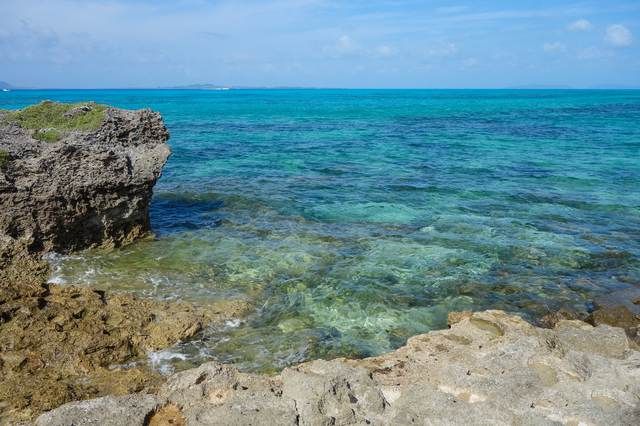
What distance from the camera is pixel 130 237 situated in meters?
16.7

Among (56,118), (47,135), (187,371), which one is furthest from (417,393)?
(56,118)

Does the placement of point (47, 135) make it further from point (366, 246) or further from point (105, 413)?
point (105, 413)

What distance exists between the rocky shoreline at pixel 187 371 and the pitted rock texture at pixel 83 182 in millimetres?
44

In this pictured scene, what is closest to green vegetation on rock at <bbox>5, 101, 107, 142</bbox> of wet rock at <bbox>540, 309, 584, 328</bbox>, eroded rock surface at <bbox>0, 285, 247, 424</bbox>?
eroded rock surface at <bbox>0, 285, 247, 424</bbox>

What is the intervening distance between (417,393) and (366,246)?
943cm

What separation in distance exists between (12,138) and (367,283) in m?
11.9

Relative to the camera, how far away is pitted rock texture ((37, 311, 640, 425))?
689cm

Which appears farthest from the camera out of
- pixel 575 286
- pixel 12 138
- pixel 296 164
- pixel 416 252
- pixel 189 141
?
pixel 189 141

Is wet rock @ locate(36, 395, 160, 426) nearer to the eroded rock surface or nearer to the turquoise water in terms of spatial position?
the eroded rock surface

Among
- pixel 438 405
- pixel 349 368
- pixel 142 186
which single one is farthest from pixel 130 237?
pixel 438 405

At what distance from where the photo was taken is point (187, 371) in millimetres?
7945

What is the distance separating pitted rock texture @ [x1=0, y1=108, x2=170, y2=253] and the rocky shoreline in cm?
4

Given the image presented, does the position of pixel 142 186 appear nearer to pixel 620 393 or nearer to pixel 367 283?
pixel 367 283

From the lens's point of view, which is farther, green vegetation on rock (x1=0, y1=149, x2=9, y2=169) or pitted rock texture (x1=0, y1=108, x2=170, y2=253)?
pitted rock texture (x1=0, y1=108, x2=170, y2=253)
